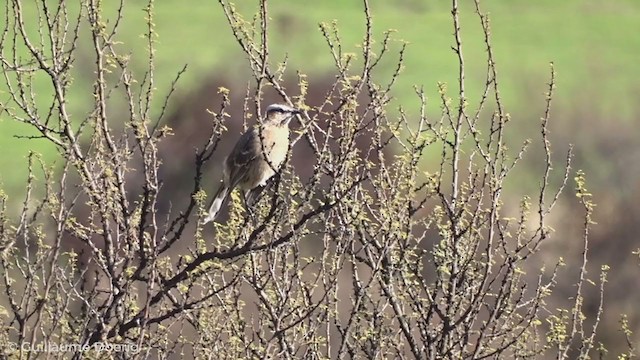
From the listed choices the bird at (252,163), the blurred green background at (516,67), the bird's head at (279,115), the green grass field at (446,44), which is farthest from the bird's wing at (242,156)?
the green grass field at (446,44)

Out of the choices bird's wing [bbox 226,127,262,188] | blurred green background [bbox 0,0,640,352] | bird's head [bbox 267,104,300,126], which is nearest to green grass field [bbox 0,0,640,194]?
blurred green background [bbox 0,0,640,352]

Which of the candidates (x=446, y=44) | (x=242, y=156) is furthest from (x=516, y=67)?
(x=242, y=156)

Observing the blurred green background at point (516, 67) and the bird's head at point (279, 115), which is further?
the blurred green background at point (516, 67)

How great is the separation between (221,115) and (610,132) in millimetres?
22247

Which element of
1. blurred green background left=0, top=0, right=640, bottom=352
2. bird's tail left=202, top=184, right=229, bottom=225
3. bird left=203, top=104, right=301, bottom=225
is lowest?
bird's tail left=202, top=184, right=229, bottom=225

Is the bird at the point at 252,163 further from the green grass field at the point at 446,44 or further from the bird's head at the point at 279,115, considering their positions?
the green grass field at the point at 446,44

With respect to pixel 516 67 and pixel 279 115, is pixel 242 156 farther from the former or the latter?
pixel 516 67

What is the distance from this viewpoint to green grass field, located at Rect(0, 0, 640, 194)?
3294 centimetres

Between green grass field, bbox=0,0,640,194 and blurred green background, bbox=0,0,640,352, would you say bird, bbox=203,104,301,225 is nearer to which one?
blurred green background, bbox=0,0,640,352

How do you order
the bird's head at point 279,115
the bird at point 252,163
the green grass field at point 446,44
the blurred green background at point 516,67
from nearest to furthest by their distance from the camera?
the bird's head at point 279,115 → the bird at point 252,163 → the blurred green background at point 516,67 → the green grass field at point 446,44

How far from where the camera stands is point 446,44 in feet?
132

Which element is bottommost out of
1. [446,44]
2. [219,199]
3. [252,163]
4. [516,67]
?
[219,199]

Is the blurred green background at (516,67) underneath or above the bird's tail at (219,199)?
above

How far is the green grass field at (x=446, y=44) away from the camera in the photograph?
108ft
